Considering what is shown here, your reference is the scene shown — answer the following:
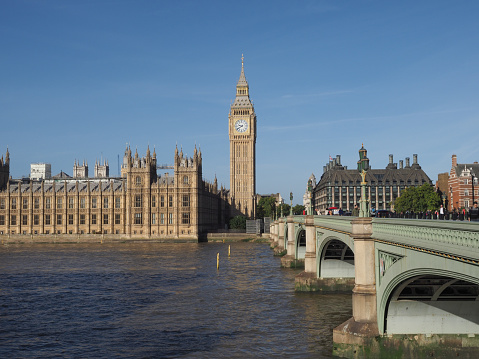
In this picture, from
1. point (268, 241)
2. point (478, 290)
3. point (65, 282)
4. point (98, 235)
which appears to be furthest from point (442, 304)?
point (98, 235)

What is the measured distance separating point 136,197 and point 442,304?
13068 centimetres

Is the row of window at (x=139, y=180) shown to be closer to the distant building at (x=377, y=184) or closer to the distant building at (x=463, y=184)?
the distant building at (x=377, y=184)

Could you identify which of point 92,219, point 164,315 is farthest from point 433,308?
point 92,219

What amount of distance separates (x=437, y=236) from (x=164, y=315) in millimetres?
27018

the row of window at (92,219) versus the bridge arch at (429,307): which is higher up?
the row of window at (92,219)

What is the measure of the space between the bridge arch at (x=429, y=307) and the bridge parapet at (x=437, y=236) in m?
2.41

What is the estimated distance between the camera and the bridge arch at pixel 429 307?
25.3 m

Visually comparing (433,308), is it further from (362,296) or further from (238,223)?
(238,223)

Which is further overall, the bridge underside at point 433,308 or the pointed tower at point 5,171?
the pointed tower at point 5,171

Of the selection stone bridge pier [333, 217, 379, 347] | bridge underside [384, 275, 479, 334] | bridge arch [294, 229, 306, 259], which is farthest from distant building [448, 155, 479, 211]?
bridge underside [384, 275, 479, 334]

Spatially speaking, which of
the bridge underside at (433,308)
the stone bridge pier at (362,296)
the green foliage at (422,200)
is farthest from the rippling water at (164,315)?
the green foliage at (422,200)

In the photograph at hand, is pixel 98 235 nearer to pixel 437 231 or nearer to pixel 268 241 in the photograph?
pixel 268 241

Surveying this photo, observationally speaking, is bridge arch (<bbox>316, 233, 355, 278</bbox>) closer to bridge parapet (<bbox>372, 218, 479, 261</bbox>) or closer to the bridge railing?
the bridge railing

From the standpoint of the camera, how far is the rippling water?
3262 cm
